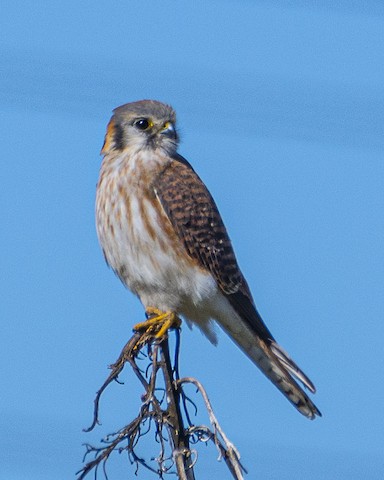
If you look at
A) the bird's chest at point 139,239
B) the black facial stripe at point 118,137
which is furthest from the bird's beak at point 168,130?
the bird's chest at point 139,239

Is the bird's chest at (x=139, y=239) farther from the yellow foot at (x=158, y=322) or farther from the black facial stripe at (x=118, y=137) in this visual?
the black facial stripe at (x=118, y=137)

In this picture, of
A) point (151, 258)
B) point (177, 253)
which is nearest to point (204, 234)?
point (177, 253)

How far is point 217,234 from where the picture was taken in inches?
209

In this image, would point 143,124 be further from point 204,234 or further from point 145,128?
point 204,234

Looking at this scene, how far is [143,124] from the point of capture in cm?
561

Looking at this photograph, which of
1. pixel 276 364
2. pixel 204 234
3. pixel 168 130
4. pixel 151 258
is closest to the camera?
pixel 151 258

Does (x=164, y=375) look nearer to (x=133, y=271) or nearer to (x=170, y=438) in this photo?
(x=170, y=438)

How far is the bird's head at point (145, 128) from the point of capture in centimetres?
553

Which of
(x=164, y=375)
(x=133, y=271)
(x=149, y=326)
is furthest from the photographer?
(x=133, y=271)

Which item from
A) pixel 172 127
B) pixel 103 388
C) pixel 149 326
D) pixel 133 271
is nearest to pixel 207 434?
pixel 103 388

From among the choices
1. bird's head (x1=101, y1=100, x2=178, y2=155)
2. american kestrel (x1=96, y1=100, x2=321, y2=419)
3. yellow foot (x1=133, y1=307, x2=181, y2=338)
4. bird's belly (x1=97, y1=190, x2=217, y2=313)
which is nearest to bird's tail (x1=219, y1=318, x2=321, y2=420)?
american kestrel (x1=96, y1=100, x2=321, y2=419)

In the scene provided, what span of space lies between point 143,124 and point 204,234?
817mm

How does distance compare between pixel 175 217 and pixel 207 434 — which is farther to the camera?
pixel 175 217

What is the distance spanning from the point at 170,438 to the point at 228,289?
2.14 meters
